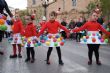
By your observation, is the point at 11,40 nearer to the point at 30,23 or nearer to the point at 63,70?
the point at 30,23

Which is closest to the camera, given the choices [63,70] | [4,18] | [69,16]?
Result: [63,70]

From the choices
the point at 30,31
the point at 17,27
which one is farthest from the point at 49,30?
the point at 17,27

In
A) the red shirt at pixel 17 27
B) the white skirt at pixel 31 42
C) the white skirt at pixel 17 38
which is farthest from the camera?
the white skirt at pixel 17 38

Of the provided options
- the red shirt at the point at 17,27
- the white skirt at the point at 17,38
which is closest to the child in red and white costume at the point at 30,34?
the red shirt at the point at 17,27

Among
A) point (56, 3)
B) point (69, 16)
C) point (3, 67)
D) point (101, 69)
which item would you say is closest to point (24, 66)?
point (3, 67)

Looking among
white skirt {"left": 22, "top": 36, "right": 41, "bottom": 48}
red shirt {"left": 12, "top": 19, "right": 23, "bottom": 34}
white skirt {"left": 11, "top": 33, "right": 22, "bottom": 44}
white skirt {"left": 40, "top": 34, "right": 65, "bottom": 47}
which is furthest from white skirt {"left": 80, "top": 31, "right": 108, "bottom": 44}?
white skirt {"left": 11, "top": 33, "right": 22, "bottom": 44}

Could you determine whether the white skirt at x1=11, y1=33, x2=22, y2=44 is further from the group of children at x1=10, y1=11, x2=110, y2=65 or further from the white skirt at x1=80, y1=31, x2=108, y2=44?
the white skirt at x1=80, y1=31, x2=108, y2=44

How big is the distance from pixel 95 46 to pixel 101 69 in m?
Result: 1.47

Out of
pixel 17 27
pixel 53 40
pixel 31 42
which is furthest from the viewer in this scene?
pixel 17 27

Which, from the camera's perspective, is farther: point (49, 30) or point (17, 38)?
point (17, 38)

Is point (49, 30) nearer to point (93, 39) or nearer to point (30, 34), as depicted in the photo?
point (30, 34)

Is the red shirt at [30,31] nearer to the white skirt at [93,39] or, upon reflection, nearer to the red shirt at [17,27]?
the red shirt at [17,27]

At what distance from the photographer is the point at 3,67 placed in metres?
11.9

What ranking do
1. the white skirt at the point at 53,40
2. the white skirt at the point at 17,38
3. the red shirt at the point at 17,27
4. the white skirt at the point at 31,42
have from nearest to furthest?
the white skirt at the point at 53,40
the white skirt at the point at 31,42
the red shirt at the point at 17,27
the white skirt at the point at 17,38
